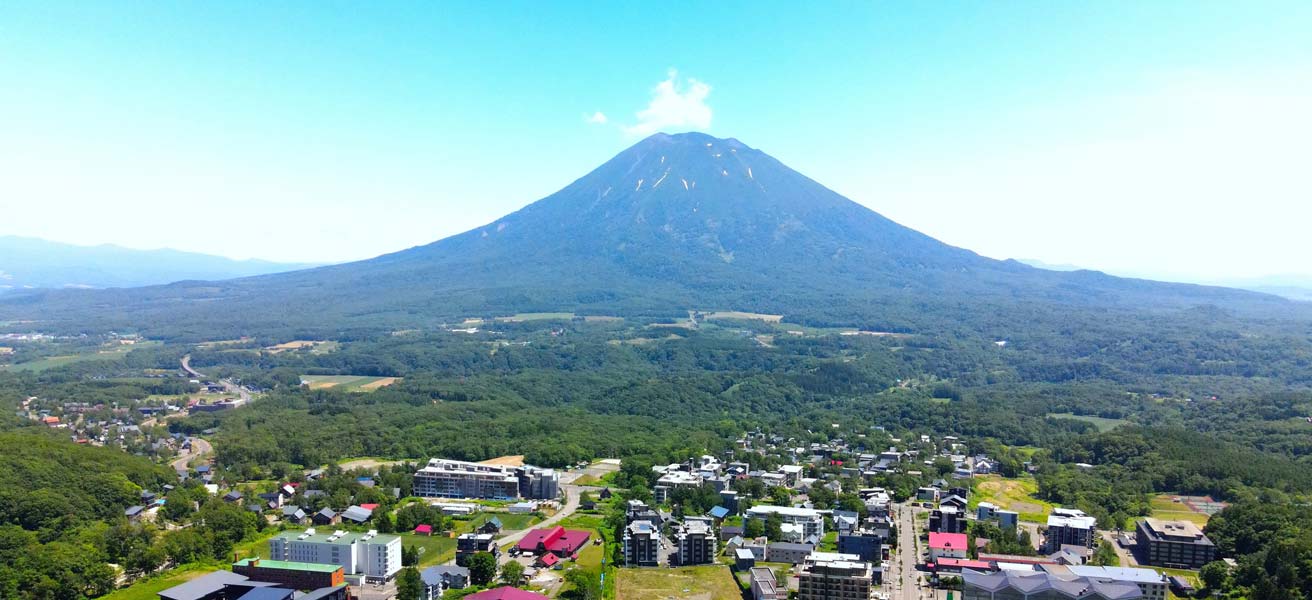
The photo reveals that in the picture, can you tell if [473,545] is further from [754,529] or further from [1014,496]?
[1014,496]

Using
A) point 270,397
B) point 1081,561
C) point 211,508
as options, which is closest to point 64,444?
point 211,508

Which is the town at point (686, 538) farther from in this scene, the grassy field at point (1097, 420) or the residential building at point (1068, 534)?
the grassy field at point (1097, 420)

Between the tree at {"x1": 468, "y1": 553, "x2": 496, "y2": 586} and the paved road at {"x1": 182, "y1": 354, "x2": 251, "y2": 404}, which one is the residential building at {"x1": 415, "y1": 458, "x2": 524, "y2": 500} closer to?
the tree at {"x1": 468, "y1": 553, "x2": 496, "y2": 586}

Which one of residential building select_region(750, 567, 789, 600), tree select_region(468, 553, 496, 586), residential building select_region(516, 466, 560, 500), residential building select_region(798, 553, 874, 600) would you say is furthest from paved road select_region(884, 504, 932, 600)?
residential building select_region(516, 466, 560, 500)

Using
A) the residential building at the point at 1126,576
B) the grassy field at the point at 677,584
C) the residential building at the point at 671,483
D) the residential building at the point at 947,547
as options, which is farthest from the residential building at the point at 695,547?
the residential building at the point at 1126,576

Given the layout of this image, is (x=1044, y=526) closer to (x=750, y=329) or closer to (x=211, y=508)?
(x=211, y=508)

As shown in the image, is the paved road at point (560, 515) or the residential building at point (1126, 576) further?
the paved road at point (560, 515)

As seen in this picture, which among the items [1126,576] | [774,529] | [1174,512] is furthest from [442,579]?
[1174,512]
